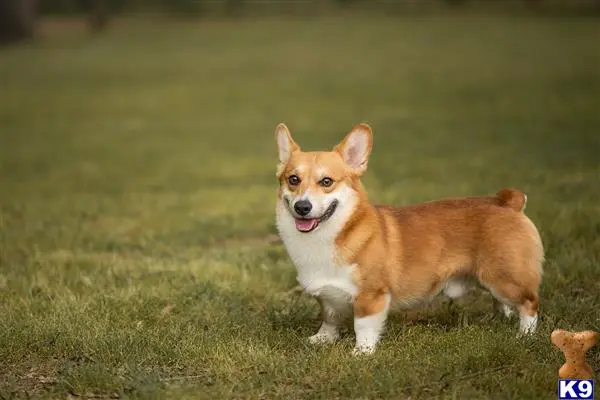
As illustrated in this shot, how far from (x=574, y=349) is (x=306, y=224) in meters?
1.62

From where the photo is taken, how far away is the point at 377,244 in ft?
19.1

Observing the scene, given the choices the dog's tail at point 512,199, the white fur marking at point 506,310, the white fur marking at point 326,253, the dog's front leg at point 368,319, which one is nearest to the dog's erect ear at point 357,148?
the white fur marking at point 326,253

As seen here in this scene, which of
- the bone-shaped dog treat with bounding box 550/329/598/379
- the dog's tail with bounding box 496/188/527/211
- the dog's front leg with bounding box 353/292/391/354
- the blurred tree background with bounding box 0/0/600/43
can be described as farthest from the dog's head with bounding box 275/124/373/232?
the blurred tree background with bounding box 0/0/600/43

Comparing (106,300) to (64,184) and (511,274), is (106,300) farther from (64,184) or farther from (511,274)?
(64,184)

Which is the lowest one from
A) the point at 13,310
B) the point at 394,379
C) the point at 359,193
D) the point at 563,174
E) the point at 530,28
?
the point at 530,28

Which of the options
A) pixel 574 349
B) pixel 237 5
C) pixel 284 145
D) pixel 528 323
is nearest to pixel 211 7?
pixel 237 5

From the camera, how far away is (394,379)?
16.8ft

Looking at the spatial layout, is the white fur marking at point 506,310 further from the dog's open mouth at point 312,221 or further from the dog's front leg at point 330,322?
the dog's open mouth at point 312,221

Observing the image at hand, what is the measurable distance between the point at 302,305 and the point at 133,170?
865cm

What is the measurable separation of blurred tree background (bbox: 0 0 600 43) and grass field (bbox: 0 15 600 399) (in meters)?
3.64

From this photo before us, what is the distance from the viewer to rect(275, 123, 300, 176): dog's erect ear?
235 inches

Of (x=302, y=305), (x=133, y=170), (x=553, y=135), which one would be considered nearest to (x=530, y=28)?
(x=553, y=135)

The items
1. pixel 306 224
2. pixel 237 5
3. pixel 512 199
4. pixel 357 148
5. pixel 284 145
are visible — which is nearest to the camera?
pixel 306 224

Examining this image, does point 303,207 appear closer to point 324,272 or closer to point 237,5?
point 324,272
